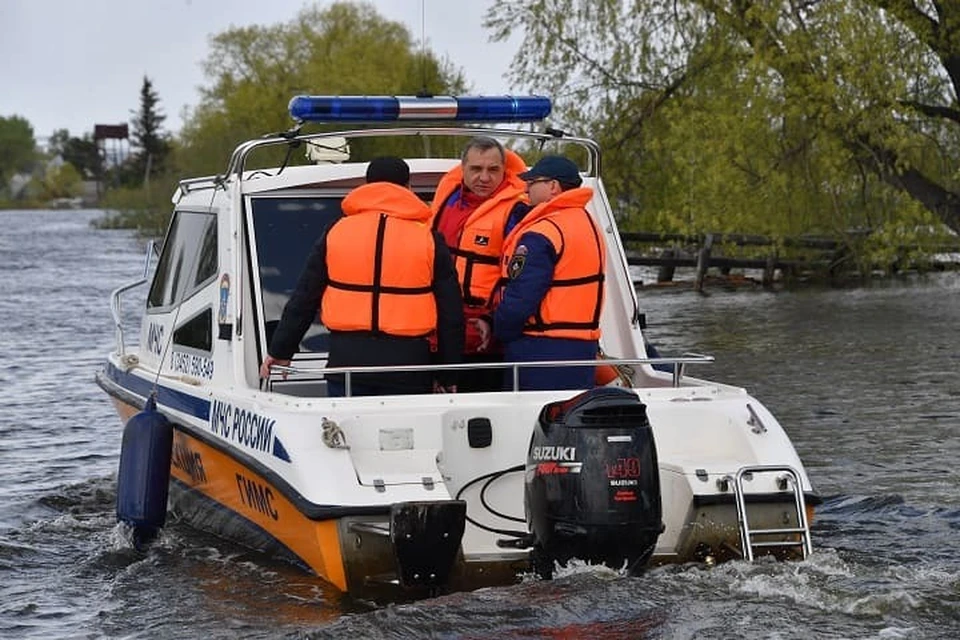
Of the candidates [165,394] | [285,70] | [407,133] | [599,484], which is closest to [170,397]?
[165,394]

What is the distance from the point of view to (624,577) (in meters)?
6.88

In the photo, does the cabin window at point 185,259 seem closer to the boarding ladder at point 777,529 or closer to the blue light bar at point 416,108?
the blue light bar at point 416,108

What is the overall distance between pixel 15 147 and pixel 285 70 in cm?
11699

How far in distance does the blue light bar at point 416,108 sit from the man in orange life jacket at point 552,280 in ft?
4.62

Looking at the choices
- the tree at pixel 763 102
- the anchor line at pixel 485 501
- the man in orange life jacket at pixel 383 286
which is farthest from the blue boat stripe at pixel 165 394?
the tree at pixel 763 102

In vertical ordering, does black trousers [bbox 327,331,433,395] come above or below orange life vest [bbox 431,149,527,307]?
below

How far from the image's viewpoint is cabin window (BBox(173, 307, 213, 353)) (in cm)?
919

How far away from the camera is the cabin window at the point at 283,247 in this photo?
916cm

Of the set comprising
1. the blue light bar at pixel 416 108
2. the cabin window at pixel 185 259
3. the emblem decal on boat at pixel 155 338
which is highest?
the blue light bar at pixel 416 108

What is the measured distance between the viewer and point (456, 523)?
687 cm

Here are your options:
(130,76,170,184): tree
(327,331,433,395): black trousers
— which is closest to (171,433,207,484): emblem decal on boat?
(327,331,433,395): black trousers

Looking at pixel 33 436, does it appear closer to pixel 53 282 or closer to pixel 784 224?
pixel 784 224

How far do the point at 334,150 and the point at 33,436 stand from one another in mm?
5321

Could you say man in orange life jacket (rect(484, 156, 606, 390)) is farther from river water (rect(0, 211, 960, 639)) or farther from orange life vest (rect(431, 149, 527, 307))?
river water (rect(0, 211, 960, 639))
